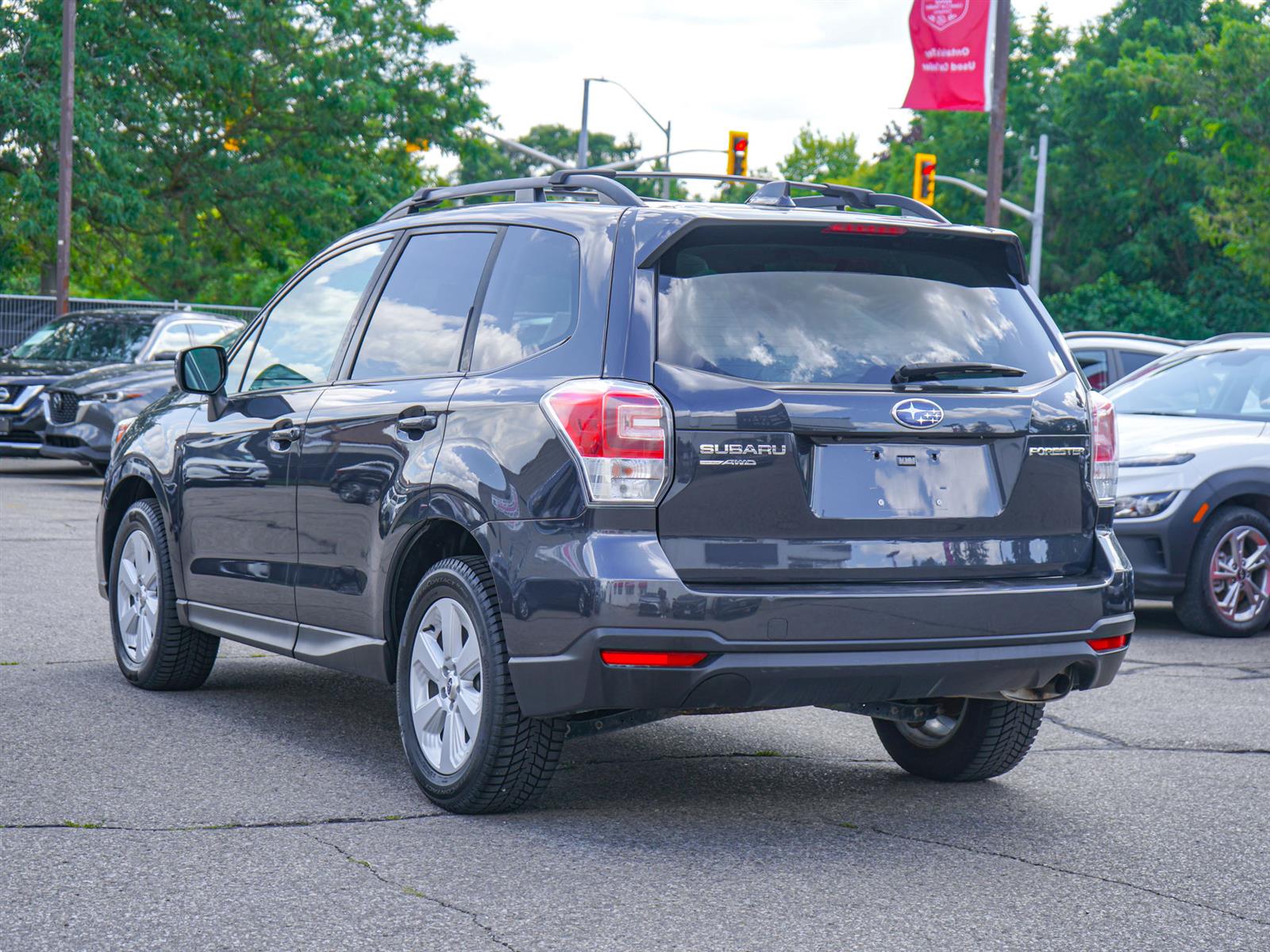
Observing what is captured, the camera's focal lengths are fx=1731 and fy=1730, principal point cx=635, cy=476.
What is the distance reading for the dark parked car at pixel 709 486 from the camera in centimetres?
458

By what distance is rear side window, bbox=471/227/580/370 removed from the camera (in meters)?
5.00

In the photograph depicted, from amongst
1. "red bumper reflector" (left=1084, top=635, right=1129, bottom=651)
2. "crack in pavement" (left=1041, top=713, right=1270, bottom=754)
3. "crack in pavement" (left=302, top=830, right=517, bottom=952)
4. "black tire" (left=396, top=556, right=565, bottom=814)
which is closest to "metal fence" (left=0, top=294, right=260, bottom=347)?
"crack in pavement" (left=1041, top=713, right=1270, bottom=754)

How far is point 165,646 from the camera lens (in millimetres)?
6926

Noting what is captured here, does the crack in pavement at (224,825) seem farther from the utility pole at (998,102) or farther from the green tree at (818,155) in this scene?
the green tree at (818,155)

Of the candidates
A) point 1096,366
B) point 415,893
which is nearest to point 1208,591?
point 1096,366

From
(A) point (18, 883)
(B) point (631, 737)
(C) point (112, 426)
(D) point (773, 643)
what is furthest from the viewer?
(C) point (112, 426)

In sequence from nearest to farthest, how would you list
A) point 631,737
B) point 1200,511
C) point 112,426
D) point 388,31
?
point 631,737, point 1200,511, point 112,426, point 388,31

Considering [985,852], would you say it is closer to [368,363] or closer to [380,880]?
[380,880]

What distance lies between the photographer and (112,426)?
A: 16672mm

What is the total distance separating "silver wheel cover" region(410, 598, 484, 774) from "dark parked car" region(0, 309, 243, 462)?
518 inches

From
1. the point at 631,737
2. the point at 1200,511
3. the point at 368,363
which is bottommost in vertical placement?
the point at 631,737

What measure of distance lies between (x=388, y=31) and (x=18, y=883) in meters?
35.0

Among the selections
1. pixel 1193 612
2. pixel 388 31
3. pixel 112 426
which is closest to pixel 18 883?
pixel 1193 612

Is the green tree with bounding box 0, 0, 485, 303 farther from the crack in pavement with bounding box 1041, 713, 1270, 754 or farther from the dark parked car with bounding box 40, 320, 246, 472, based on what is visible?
the crack in pavement with bounding box 1041, 713, 1270, 754
